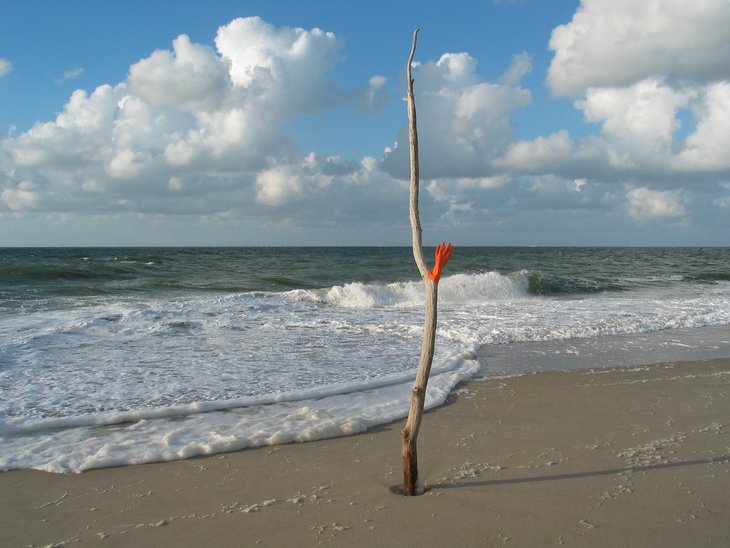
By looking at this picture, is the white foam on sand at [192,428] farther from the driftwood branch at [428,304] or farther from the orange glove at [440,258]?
the orange glove at [440,258]

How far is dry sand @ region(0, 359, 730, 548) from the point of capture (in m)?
3.38

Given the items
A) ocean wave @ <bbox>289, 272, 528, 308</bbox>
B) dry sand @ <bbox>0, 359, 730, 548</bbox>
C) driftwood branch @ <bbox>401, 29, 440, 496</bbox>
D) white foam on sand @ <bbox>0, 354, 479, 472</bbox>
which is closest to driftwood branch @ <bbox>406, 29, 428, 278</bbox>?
driftwood branch @ <bbox>401, 29, 440, 496</bbox>

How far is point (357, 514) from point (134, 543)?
136 cm

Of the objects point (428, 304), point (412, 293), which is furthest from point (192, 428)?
point (412, 293)

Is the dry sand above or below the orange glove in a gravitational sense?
below

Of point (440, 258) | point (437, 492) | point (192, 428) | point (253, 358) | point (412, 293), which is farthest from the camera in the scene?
point (412, 293)

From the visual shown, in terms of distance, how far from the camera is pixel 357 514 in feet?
11.9

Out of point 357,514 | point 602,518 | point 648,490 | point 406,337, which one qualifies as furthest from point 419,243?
point 406,337

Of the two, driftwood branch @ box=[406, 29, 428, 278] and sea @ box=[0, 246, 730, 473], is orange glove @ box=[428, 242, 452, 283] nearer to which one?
driftwood branch @ box=[406, 29, 428, 278]

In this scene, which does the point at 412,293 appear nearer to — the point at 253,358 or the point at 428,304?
the point at 253,358

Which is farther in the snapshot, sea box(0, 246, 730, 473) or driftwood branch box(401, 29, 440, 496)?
sea box(0, 246, 730, 473)

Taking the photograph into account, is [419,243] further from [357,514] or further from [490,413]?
[490,413]

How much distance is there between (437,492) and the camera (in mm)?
3904

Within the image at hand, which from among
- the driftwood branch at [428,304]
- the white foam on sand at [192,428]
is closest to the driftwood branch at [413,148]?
the driftwood branch at [428,304]
